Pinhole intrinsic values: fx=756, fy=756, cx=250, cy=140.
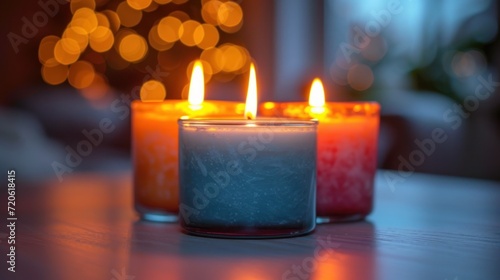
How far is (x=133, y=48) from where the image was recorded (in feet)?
12.8

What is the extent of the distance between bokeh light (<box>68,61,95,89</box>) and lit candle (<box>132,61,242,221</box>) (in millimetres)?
3137

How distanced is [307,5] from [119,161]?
1182 millimetres

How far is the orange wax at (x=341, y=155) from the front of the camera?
793 mm

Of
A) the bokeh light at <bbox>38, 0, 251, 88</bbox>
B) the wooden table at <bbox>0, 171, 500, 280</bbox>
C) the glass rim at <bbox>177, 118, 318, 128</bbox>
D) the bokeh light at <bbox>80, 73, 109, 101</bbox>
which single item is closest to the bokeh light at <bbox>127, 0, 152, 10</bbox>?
the bokeh light at <bbox>38, 0, 251, 88</bbox>

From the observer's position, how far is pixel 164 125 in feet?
2.63

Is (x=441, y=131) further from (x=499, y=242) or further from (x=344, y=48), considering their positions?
(x=499, y=242)

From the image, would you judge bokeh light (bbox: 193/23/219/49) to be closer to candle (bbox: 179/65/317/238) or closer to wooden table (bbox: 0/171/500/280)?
wooden table (bbox: 0/171/500/280)

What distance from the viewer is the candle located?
653mm
